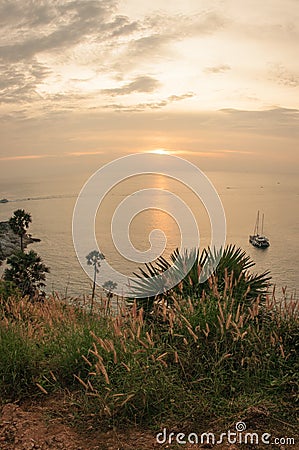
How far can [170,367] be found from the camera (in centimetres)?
379

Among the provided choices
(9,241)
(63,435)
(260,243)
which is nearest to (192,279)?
(63,435)

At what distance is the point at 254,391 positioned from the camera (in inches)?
146

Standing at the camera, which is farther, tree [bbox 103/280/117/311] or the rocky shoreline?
the rocky shoreline

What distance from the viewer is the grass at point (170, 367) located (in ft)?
11.4

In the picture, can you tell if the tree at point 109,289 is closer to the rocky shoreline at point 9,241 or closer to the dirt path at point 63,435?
the dirt path at point 63,435

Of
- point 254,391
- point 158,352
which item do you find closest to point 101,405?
point 158,352

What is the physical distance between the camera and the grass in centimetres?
348

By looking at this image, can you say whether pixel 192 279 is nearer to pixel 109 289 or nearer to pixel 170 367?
pixel 170 367

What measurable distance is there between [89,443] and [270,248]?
6798cm

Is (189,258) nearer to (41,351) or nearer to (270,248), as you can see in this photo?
(41,351)

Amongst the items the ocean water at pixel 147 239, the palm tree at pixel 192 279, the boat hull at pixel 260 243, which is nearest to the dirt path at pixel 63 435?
the palm tree at pixel 192 279

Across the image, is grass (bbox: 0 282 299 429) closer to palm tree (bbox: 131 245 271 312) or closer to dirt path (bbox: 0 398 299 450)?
dirt path (bbox: 0 398 299 450)

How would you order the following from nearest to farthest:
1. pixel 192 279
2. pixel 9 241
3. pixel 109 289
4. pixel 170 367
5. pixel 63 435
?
pixel 63 435 → pixel 170 367 → pixel 192 279 → pixel 109 289 → pixel 9 241

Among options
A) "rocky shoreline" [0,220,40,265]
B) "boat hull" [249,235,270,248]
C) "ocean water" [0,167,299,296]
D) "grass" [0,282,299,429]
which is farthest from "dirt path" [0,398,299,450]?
"boat hull" [249,235,270,248]
